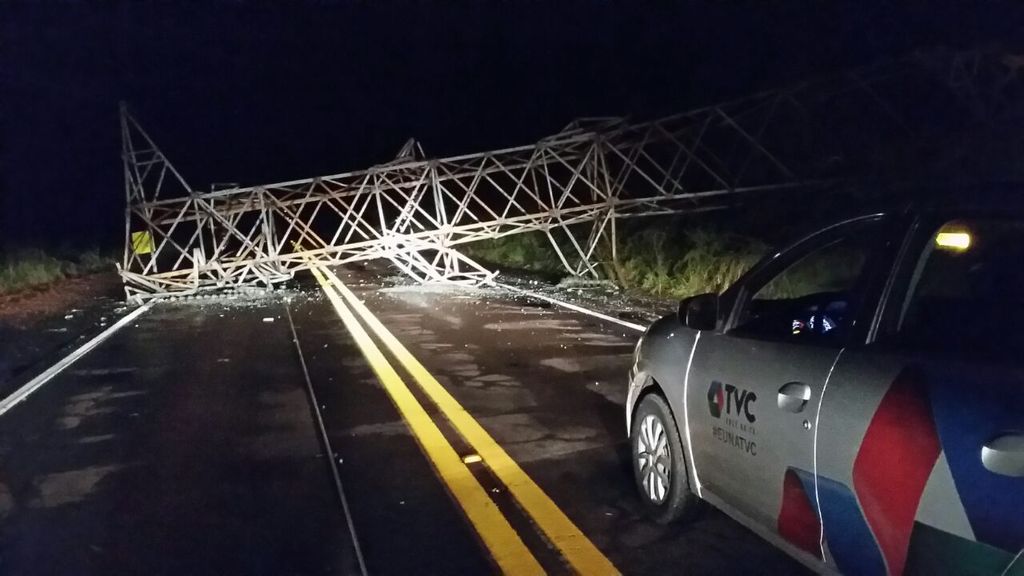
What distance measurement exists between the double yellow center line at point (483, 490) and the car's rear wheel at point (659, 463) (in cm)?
55

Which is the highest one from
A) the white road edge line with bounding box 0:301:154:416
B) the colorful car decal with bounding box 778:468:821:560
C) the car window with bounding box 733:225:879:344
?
the car window with bounding box 733:225:879:344

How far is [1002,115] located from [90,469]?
15.4 meters

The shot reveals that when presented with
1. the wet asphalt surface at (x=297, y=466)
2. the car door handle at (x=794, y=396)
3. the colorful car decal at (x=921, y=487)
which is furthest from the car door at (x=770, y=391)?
the wet asphalt surface at (x=297, y=466)

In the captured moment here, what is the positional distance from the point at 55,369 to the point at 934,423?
37.7 feet

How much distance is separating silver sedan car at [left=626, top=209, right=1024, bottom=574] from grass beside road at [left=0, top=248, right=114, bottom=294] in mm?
21007

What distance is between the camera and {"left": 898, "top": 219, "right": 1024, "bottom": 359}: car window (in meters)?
3.52

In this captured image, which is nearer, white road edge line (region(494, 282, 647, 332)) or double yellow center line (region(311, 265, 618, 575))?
double yellow center line (region(311, 265, 618, 575))

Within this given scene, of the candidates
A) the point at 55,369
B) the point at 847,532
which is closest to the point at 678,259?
the point at 55,369

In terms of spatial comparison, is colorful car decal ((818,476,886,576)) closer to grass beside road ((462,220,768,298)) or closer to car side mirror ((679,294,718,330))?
car side mirror ((679,294,718,330))

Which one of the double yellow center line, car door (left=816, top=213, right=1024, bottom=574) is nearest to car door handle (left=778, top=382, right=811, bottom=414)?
car door (left=816, top=213, right=1024, bottom=574)

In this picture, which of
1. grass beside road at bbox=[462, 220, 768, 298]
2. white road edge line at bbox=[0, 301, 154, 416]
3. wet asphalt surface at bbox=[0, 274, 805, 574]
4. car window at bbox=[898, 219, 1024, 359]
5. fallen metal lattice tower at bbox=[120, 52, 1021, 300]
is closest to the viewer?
car window at bbox=[898, 219, 1024, 359]

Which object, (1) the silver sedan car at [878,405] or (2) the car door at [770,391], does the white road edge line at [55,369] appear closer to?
(2) the car door at [770,391]

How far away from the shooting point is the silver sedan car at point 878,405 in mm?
3090

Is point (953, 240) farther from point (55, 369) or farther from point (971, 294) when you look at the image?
point (55, 369)
